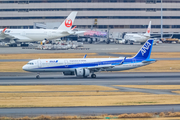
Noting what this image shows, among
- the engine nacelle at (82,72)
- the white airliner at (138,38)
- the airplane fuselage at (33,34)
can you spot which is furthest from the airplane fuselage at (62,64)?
the white airliner at (138,38)

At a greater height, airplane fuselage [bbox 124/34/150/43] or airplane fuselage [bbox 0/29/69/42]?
airplane fuselage [bbox 0/29/69/42]

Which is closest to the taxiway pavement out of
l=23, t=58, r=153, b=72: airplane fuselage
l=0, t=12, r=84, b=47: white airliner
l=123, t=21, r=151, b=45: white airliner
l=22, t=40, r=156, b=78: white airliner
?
l=22, t=40, r=156, b=78: white airliner

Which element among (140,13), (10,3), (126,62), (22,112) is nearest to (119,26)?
(140,13)

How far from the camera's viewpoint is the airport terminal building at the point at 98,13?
15200 centimetres

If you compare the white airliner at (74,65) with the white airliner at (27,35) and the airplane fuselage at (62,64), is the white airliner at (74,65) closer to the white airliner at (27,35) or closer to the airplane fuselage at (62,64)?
the airplane fuselage at (62,64)

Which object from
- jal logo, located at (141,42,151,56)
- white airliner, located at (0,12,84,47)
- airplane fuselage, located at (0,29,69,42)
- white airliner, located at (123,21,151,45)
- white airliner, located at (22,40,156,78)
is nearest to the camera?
white airliner, located at (22,40,156,78)

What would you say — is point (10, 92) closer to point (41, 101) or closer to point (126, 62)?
point (41, 101)

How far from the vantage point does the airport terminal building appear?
499ft

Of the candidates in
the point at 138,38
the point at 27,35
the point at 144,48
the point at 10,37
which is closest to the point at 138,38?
the point at 138,38

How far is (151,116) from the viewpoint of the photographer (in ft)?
Result: 71.2

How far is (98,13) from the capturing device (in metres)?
154

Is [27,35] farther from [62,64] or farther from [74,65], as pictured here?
[74,65]

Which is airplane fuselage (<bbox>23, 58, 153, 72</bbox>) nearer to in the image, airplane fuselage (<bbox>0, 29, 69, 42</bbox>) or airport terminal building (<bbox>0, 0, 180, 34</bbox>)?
airplane fuselage (<bbox>0, 29, 69, 42</bbox>)

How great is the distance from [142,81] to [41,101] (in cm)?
1760
